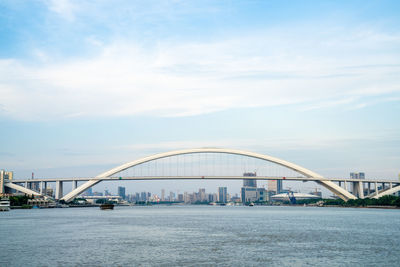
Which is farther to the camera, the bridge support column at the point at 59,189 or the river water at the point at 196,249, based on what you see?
the bridge support column at the point at 59,189

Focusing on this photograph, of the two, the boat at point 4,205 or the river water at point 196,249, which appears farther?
the boat at point 4,205

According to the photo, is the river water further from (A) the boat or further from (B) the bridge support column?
(B) the bridge support column

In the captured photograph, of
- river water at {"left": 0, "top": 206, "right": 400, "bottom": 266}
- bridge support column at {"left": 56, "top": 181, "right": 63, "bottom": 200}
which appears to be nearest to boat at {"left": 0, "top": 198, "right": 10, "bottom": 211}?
bridge support column at {"left": 56, "top": 181, "right": 63, "bottom": 200}

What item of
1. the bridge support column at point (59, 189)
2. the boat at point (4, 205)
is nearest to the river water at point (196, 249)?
the boat at point (4, 205)

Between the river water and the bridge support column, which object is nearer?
the river water

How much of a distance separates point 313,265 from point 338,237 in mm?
13547

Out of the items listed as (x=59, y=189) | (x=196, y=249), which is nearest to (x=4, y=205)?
(x=59, y=189)

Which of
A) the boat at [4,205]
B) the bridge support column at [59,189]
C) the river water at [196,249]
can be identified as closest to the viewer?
the river water at [196,249]

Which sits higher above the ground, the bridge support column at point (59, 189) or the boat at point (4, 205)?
the bridge support column at point (59, 189)

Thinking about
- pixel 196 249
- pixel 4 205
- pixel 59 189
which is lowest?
pixel 196 249

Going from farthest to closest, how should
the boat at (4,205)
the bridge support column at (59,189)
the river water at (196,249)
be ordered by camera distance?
1. the bridge support column at (59,189)
2. the boat at (4,205)
3. the river water at (196,249)

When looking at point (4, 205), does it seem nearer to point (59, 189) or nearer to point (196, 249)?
point (59, 189)

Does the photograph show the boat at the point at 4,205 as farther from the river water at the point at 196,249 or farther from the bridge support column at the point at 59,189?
the river water at the point at 196,249

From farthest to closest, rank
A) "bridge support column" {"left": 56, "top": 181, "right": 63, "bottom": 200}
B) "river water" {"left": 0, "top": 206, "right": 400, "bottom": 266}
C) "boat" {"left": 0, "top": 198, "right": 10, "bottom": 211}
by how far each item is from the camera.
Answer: "bridge support column" {"left": 56, "top": 181, "right": 63, "bottom": 200} < "boat" {"left": 0, "top": 198, "right": 10, "bottom": 211} < "river water" {"left": 0, "top": 206, "right": 400, "bottom": 266}
